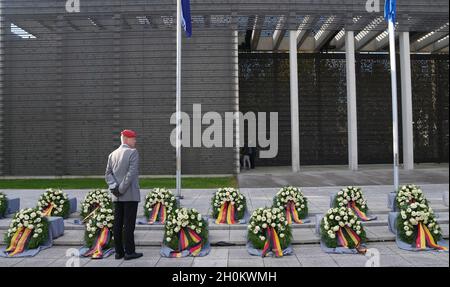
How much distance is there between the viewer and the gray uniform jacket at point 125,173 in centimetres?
630

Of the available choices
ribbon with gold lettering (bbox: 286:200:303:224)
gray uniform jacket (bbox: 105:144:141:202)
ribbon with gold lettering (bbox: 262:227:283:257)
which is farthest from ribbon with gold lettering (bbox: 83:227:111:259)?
ribbon with gold lettering (bbox: 286:200:303:224)

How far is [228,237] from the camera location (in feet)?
26.1

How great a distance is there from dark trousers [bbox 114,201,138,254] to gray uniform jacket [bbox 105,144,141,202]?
0.13 meters

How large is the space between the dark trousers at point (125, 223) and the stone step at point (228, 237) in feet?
3.64

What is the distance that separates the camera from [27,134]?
21.5 m

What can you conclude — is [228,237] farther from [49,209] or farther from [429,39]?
[429,39]

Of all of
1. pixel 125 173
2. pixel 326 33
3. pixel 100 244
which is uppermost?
pixel 326 33

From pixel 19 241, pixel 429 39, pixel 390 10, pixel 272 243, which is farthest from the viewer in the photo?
pixel 429 39

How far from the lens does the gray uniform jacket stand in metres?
6.30

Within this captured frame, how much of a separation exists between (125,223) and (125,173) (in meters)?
0.83

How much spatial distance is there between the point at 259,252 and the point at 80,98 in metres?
17.5

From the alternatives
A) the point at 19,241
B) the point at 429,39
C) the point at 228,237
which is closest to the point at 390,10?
the point at 228,237

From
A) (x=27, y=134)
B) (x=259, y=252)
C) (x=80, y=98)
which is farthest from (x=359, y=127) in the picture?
(x=259, y=252)

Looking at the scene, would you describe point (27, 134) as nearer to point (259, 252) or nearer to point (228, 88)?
point (228, 88)
